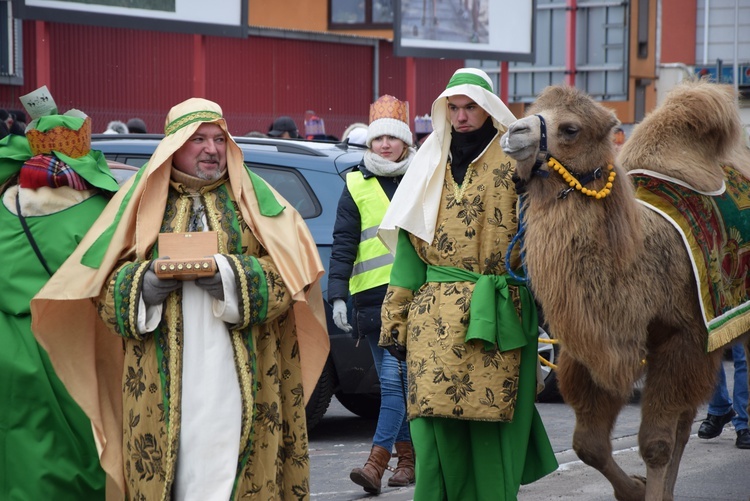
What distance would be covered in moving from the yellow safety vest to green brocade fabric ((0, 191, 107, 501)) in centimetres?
199

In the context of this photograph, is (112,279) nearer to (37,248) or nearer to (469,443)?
(37,248)

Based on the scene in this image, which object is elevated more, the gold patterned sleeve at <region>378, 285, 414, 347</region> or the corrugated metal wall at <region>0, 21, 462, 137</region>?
the corrugated metal wall at <region>0, 21, 462, 137</region>

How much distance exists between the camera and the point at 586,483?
279 inches

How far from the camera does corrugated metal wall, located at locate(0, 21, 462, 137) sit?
1761cm

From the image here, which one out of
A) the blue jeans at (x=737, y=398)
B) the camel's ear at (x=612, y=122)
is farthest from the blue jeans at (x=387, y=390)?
the blue jeans at (x=737, y=398)

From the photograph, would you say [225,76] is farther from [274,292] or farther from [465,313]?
[274,292]

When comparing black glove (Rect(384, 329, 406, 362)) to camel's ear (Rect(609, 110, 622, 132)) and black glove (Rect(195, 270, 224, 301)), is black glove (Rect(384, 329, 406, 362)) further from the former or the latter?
camel's ear (Rect(609, 110, 622, 132))

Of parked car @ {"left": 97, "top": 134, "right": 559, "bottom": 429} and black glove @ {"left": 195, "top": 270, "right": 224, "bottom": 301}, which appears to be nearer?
black glove @ {"left": 195, "top": 270, "right": 224, "bottom": 301}

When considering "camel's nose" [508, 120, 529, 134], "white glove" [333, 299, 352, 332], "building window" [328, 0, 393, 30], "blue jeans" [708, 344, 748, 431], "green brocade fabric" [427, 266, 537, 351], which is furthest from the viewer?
"building window" [328, 0, 393, 30]

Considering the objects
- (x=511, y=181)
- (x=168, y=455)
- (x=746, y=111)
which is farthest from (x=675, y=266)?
(x=746, y=111)

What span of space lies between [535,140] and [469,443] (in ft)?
4.47

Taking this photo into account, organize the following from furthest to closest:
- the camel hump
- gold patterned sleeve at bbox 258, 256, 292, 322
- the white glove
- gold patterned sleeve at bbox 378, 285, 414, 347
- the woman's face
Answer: the woman's face < the white glove < the camel hump < gold patterned sleeve at bbox 378, 285, 414, 347 < gold patterned sleeve at bbox 258, 256, 292, 322

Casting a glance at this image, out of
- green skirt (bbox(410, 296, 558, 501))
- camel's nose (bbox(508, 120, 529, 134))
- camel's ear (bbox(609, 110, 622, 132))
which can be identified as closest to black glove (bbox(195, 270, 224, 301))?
green skirt (bbox(410, 296, 558, 501))

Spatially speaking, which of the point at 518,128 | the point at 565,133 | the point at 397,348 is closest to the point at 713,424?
the point at 397,348
